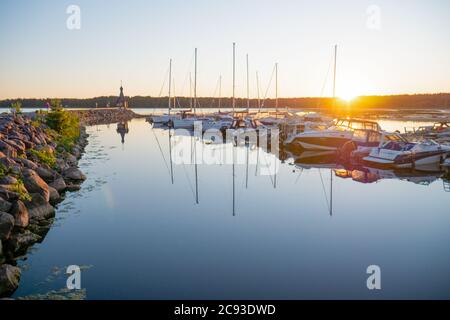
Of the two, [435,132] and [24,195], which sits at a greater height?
[435,132]

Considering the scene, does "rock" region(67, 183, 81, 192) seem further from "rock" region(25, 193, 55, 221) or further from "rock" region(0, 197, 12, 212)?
"rock" region(0, 197, 12, 212)

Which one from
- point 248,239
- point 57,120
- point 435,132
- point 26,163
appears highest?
point 57,120

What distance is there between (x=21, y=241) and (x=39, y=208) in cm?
235

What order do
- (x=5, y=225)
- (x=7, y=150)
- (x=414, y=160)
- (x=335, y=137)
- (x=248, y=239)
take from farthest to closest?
(x=335, y=137) → (x=414, y=160) → (x=7, y=150) → (x=248, y=239) → (x=5, y=225)

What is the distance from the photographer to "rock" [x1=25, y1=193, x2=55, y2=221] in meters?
12.9

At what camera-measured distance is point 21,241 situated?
11.0 meters

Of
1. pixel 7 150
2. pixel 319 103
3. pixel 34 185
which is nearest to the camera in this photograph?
pixel 34 185

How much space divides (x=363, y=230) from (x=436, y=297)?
4418 millimetres

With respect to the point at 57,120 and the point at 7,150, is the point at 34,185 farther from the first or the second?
the point at 57,120

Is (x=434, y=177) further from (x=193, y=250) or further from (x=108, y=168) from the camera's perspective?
(x=108, y=168)

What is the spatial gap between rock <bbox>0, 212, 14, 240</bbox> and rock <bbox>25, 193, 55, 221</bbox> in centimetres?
188

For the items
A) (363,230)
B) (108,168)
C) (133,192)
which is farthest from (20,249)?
(108,168)

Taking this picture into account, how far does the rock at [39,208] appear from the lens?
12.9 m

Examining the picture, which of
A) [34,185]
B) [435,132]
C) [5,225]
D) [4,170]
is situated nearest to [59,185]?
[4,170]
